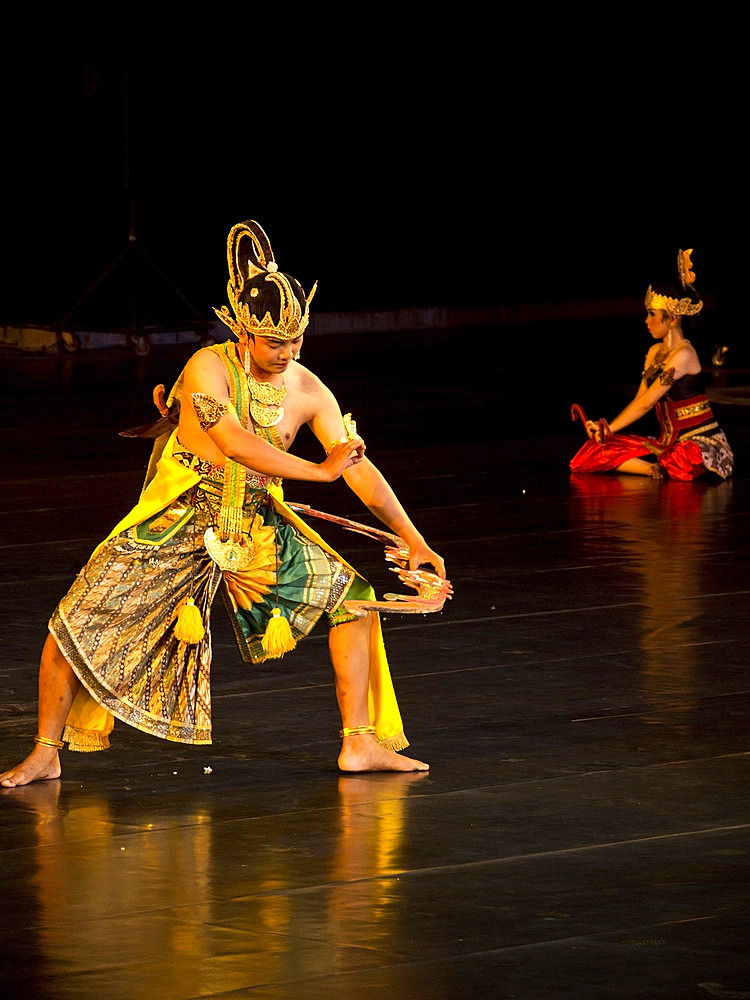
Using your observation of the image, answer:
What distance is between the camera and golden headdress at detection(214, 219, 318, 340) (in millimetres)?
4293

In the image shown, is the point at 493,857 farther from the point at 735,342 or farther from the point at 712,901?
the point at 735,342

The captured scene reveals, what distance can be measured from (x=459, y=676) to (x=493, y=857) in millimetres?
1529

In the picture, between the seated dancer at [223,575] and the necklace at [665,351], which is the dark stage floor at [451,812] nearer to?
the seated dancer at [223,575]

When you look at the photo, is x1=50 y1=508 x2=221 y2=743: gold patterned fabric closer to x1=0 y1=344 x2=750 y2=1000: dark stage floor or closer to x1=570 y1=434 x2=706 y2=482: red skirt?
x1=0 y1=344 x2=750 y2=1000: dark stage floor

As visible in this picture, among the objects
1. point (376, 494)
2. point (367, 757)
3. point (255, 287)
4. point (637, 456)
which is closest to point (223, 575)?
point (376, 494)

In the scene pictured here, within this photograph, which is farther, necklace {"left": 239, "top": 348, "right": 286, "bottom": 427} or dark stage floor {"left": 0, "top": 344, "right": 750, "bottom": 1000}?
necklace {"left": 239, "top": 348, "right": 286, "bottom": 427}

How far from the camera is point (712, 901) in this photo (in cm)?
351

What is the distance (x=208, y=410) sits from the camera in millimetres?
4254

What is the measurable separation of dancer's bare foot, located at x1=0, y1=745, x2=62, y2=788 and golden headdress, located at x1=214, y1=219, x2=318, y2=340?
38.5 inches

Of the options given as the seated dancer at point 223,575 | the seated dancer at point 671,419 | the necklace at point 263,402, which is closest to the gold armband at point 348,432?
the seated dancer at point 223,575

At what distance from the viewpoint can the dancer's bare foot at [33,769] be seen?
170 inches

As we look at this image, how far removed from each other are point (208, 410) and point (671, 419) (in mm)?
5042

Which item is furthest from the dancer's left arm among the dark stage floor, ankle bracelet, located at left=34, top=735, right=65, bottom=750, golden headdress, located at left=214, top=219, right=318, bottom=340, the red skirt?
the red skirt

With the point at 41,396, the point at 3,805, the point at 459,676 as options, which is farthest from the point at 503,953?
the point at 41,396
